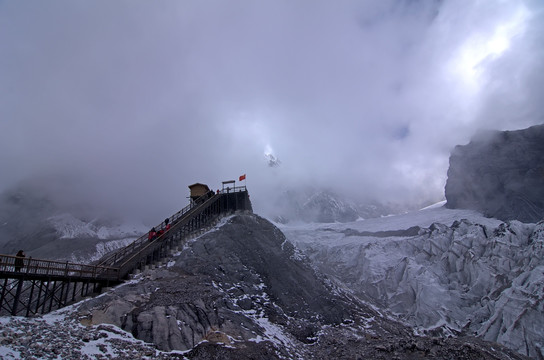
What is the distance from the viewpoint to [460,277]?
67.3 meters

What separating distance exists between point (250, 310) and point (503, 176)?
95.7 metres

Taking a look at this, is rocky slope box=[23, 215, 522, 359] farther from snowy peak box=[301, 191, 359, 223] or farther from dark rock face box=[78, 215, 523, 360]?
snowy peak box=[301, 191, 359, 223]

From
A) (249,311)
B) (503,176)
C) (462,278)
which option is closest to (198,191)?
(249,311)

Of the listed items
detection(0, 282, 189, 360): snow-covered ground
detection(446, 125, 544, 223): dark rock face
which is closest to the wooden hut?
detection(0, 282, 189, 360): snow-covered ground

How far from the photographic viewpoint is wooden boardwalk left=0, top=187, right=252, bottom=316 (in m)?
23.1

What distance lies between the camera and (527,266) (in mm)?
59500

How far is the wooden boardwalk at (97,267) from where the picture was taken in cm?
2308

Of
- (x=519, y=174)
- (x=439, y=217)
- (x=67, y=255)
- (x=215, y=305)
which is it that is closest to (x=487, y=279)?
(x=439, y=217)

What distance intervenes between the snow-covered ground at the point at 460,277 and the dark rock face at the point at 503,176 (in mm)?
9050

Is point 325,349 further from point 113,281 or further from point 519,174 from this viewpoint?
point 519,174

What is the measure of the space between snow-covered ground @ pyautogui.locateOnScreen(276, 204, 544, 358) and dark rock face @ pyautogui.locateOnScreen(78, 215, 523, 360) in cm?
1037

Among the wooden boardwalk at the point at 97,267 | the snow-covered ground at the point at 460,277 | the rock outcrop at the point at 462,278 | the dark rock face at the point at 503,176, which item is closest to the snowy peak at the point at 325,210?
the dark rock face at the point at 503,176

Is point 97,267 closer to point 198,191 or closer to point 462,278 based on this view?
point 198,191

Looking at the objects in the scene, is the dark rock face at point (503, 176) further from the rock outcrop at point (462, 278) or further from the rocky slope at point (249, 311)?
the rocky slope at point (249, 311)
